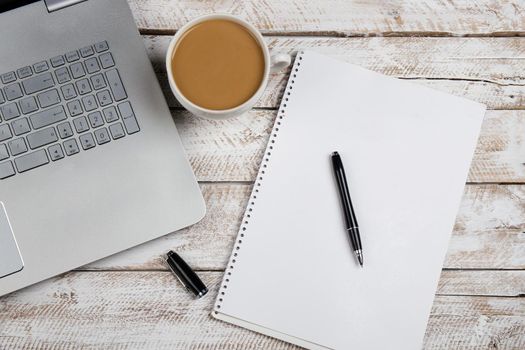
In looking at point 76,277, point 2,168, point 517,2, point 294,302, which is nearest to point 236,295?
point 294,302

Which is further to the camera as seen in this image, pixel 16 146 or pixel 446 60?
pixel 446 60

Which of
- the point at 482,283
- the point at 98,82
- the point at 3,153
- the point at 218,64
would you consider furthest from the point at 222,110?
the point at 482,283

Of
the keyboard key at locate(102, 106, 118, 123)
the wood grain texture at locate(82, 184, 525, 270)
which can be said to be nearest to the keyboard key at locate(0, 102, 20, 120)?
the keyboard key at locate(102, 106, 118, 123)

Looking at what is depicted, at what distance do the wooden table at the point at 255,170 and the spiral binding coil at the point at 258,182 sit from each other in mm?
12

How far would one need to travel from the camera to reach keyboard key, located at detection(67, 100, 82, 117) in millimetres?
632

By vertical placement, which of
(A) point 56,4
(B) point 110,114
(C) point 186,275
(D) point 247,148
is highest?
(A) point 56,4

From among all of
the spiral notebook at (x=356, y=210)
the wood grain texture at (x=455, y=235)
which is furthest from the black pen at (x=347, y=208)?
the wood grain texture at (x=455, y=235)

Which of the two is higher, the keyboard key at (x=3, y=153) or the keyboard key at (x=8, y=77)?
the keyboard key at (x=8, y=77)

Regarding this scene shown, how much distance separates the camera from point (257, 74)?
62 cm

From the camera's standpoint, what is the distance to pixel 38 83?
635mm

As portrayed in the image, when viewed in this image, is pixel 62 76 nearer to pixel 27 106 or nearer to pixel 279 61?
pixel 27 106

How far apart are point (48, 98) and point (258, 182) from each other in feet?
0.90

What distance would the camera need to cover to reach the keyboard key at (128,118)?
64 cm

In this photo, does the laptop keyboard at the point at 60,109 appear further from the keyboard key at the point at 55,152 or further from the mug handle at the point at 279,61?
the mug handle at the point at 279,61
